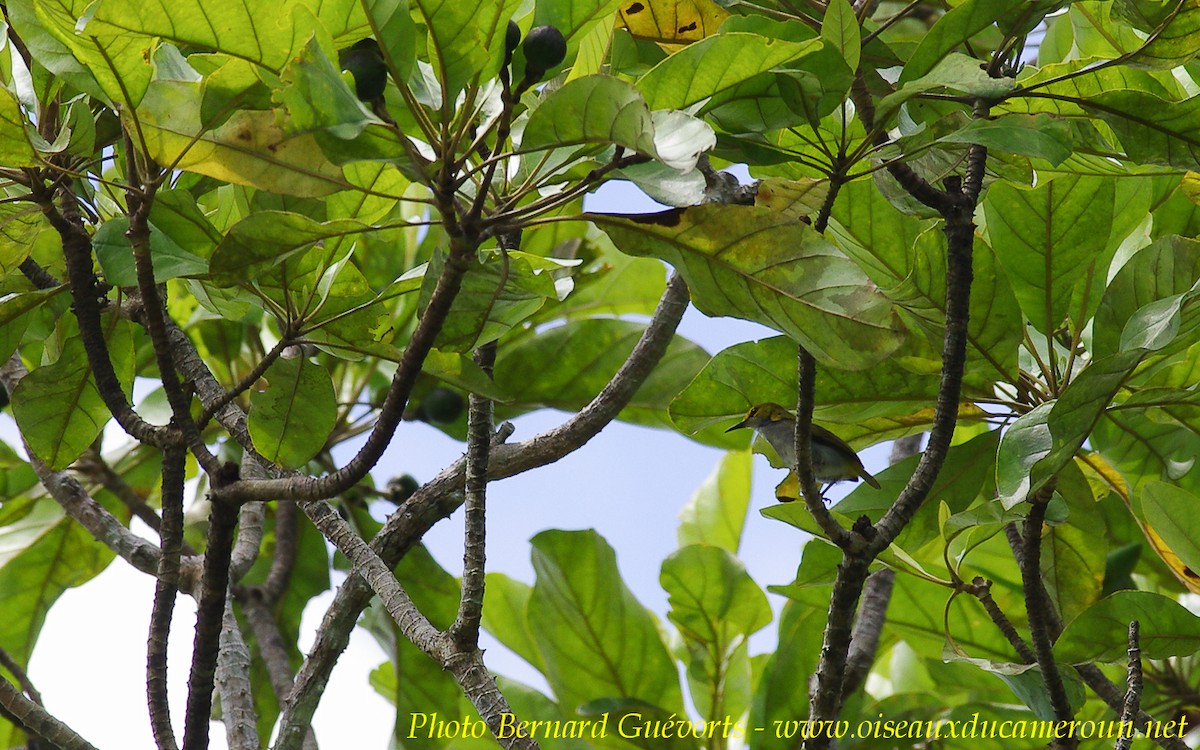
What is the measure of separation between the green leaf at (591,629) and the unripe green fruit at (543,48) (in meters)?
1.44

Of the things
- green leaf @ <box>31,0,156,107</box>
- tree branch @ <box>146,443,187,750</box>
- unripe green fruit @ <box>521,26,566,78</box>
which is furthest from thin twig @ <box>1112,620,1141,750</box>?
green leaf @ <box>31,0,156,107</box>

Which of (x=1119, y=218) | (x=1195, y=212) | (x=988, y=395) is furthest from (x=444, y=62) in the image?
(x=1195, y=212)

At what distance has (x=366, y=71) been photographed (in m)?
0.88

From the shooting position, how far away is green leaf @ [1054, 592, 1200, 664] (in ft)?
4.86

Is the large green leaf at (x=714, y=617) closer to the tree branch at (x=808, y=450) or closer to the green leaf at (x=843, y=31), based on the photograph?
the tree branch at (x=808, y=450)

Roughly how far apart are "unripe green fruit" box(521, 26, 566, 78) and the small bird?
60 cm

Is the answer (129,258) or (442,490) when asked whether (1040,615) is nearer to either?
(442,490)

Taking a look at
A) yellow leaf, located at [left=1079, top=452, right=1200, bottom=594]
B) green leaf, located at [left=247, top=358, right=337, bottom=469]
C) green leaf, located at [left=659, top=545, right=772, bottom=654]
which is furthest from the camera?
green leaf, located at [left=659, top=545, right=772, bottom=654]

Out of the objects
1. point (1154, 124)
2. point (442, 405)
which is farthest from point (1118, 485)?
point (442, 405)

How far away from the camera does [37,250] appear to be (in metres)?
1.80

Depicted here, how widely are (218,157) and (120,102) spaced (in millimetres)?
126

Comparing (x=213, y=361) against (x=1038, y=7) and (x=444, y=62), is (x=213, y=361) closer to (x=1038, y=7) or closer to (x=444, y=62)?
(x=444, y=62)

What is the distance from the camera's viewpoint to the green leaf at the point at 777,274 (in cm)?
96

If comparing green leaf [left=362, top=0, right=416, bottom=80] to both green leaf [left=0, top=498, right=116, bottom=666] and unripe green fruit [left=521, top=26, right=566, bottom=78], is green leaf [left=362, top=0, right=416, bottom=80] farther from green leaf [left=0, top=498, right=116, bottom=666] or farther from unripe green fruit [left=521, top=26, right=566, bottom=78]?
green leaf [left=0, top=498, right=116, bottom=666]
